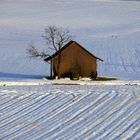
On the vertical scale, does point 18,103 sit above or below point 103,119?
above

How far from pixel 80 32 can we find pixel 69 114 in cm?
5556

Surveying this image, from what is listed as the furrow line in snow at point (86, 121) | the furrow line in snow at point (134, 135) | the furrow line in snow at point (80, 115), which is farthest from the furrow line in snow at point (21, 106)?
the furrow line in snow at point (134, 135)

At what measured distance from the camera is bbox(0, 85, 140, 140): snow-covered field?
15453 millimetres

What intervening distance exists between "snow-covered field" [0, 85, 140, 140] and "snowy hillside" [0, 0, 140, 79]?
59.1 ft

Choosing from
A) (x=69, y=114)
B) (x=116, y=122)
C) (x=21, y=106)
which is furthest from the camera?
(x=21, y=106)

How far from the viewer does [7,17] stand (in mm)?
84125

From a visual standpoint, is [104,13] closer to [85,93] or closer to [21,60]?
[21,60]

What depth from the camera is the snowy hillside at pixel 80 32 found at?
4728 cm

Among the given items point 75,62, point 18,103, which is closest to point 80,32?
point 75,62

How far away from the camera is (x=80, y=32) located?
2869 inches

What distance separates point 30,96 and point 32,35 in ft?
167

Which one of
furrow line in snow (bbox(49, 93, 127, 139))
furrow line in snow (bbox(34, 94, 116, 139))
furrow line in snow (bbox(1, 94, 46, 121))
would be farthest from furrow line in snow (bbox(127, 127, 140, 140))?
furrow line in snow (bbox(1, 94, 46, 121))

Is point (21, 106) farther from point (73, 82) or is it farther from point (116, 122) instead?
point (73, 82)

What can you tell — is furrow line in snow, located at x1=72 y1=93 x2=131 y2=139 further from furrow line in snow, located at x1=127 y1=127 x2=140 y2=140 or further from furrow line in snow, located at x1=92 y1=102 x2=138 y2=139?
furrow line in snow, located at x1=127 y1=127 x2=140 y2=140
